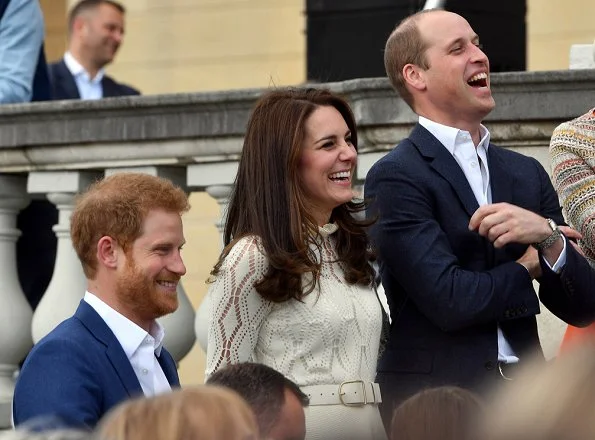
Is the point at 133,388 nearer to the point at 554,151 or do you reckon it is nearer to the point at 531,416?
the point at 554,151

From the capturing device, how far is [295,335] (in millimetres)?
4246

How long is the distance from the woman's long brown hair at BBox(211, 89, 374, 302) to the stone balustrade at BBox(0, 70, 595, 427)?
79 cm

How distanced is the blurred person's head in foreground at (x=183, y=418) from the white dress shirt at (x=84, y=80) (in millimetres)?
5511

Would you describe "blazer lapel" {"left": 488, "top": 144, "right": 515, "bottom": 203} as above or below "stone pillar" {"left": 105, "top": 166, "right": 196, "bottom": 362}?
above

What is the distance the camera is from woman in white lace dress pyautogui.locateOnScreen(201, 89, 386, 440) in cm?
423

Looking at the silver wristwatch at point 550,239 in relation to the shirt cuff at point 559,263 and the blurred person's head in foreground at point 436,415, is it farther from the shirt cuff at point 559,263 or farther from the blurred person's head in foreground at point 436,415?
the blurred person's head in foreground at point 436,415

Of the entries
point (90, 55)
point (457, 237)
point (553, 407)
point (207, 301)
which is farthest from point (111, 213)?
point (90, 55)

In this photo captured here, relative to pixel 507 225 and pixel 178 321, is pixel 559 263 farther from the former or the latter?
pixel 178 321

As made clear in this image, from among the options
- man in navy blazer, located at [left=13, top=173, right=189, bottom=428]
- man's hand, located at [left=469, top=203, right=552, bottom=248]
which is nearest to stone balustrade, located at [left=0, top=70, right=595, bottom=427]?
man's hand, located at [left=469, top=203, right=552, bottom=248]

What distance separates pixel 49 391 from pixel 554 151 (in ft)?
4.95

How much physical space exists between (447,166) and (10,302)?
187 centimetres

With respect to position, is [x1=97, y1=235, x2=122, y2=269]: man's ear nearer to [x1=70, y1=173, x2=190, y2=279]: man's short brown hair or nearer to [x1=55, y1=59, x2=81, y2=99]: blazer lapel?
[x1=70, y1=173, x2=190, y2=279]: man's short brown hair

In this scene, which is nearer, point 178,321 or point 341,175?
point 341,175

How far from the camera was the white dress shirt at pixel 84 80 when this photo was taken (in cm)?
796
